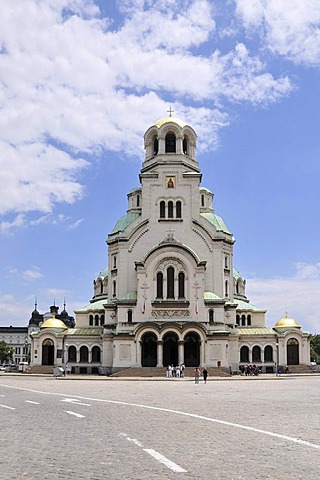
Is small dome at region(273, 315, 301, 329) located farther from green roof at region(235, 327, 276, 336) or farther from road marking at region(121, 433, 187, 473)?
road marking at region(121, 433, 187, 473)

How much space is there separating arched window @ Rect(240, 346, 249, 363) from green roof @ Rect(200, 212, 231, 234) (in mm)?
13553

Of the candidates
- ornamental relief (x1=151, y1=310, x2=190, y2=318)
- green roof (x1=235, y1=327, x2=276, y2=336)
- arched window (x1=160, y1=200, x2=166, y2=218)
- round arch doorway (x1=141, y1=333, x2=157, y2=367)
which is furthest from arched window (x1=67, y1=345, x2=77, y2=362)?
green roof (x1=235, y1=327, x2=276, y2=336)

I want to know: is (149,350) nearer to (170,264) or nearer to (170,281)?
(170,281)

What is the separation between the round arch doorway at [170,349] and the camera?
6781cm

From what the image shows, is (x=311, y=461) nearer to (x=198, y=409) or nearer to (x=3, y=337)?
(x=198, y=409)

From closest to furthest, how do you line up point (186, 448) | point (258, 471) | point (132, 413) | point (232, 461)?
point (258, 471), point (232, 461), point (186, 448), point (132, 413)

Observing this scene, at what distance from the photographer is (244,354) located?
75.2 m

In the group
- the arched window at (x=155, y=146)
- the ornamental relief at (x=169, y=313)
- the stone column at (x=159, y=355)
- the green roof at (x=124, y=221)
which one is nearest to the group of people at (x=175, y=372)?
the stone column at (x=159, y=355)

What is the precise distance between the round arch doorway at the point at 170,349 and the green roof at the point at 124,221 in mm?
16399

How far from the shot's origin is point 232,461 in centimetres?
1090

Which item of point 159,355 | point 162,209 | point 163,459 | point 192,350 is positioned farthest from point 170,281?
point 163,459

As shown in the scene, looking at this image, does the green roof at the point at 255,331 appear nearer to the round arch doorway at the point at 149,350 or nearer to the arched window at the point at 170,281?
the arched window at the point at 170,281

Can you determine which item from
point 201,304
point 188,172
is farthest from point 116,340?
point 188,172

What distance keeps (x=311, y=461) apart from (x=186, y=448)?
96.4 inches
